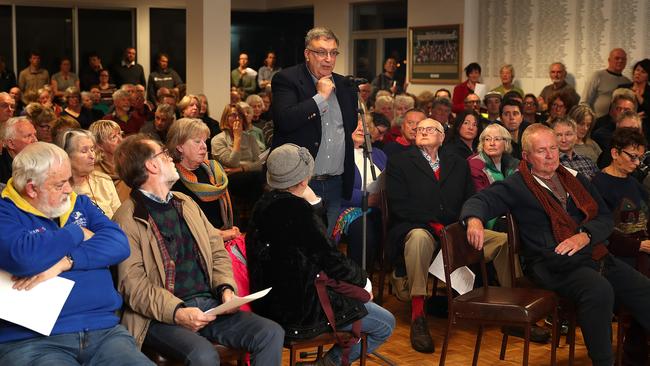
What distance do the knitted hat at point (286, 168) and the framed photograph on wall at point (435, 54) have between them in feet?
26.9

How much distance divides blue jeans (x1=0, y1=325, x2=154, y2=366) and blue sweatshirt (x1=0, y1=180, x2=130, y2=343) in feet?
0.08

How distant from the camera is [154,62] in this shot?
15211mm

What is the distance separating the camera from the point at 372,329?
3.75 m

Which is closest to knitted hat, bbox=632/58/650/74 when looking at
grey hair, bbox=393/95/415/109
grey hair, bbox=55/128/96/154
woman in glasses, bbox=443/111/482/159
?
grey hair, bbox=393/95/415/109

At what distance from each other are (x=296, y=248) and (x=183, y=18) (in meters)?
12.3

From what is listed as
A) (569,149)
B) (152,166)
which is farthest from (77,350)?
(569,149)

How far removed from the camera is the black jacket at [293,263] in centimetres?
346

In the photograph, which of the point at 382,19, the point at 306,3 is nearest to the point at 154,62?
the point at 306,3

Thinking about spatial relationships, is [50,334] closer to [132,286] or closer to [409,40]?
[132,286]

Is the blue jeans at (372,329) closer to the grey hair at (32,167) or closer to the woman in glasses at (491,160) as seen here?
the grey hair at (32,167)

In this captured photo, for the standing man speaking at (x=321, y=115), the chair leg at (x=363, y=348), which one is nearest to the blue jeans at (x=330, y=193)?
the standing man speaking at (x=321, y=115)

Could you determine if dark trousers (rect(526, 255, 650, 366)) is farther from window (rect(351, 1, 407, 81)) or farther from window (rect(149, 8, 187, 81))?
window (rect(149, 8, 187, 81))

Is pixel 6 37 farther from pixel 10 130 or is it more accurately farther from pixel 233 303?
pixel 233 303

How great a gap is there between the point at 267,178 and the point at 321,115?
104cm
